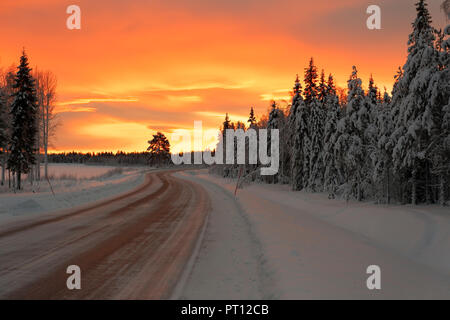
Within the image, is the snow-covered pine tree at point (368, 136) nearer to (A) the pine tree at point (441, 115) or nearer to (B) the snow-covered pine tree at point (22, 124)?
(A) the pine tree at point (441, 115)

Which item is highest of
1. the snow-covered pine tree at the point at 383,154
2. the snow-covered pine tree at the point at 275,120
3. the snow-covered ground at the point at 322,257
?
the snow-covered pine tree at the point at 275,120

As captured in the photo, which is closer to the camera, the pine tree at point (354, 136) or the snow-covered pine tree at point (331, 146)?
the pine tree at point (354, 136)

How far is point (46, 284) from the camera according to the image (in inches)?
218

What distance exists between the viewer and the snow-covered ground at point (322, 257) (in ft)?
17.8

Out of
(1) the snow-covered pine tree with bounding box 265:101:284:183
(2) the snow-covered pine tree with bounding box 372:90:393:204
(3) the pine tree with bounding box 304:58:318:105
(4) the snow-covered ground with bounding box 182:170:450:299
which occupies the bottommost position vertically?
(4) the snow-covered ground with bounding box 182:170:450:299

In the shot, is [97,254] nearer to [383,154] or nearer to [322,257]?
[322,257]

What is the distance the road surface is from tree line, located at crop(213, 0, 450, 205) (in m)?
12.1

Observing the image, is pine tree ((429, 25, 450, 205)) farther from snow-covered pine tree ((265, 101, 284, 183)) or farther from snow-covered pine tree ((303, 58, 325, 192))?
snow-covered pine tree ((265, 101, 284, 183))

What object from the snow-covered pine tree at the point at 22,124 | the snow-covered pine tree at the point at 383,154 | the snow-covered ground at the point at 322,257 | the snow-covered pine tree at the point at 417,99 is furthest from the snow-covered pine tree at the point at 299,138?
the snow-covered pine tree at the point at 22,124

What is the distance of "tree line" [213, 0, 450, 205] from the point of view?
51.2 feet

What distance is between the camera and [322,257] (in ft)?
24.2

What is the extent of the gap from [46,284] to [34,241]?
3.84 meters

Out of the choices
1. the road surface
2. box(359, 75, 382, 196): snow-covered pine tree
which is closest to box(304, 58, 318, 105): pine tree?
box(359, 75, 382, 196): snow-covered pine tree
